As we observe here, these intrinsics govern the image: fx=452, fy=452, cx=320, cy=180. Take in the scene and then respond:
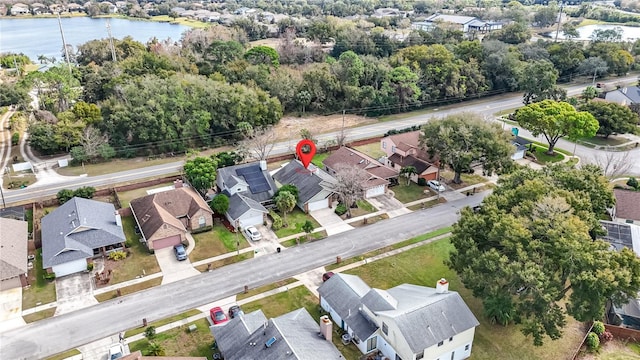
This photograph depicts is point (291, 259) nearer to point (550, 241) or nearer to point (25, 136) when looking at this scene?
point (550, 241)

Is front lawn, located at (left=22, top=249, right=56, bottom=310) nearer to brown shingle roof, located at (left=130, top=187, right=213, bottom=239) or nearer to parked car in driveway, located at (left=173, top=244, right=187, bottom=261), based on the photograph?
brown shingle roof, located at (left=130, top=187, right=213, bottom=239)

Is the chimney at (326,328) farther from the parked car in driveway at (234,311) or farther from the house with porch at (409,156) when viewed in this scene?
the house with porch at (409,156)

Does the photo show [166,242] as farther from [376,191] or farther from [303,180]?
[376,191]

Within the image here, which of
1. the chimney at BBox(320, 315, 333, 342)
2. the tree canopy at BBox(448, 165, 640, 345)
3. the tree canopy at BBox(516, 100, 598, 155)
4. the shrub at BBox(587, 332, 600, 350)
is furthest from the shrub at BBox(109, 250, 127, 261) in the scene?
the tree canopy at BBox(516, 100, 598, 155)

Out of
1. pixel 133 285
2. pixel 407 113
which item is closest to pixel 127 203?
pixel 133 285

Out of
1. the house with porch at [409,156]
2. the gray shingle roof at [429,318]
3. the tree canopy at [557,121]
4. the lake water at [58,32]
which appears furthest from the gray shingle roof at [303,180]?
the lake water at [58,32]

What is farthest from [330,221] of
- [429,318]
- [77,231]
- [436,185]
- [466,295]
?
[77,231]
